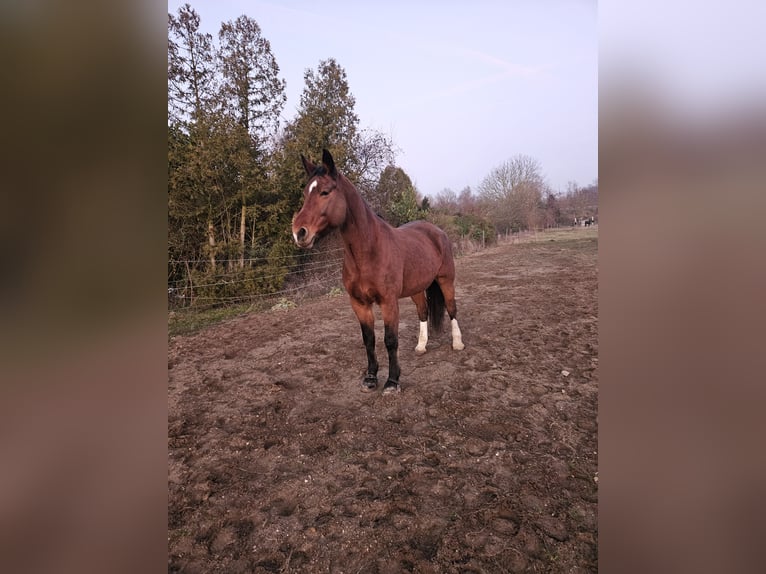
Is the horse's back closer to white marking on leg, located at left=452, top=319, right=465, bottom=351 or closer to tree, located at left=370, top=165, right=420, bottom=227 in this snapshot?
white marking on leg, located at left=452, top=319, right=465, bottom=351

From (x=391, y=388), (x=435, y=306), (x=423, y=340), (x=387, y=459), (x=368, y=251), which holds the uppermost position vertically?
(x=368, y=251)

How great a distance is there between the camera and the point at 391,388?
3256 millimetres

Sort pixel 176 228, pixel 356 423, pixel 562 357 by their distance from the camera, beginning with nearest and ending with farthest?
pixel 356 423 < pixel 562 357 < pixel 176 228

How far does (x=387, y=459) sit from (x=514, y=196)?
2288cm

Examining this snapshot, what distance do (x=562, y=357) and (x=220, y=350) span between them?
14.3ft

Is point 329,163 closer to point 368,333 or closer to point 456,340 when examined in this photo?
point 368,333

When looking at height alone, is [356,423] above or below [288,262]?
below

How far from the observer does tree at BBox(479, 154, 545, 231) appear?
867 inches

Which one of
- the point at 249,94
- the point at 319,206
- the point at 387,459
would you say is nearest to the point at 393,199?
the point at 249,94

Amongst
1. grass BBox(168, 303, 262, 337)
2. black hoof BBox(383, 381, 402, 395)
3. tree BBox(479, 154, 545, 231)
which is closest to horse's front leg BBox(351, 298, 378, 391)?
black hoof BBox(383, 381, 402, 395)
